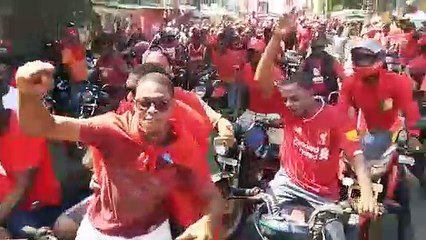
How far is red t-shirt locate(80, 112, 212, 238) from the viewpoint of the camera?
3.67 m

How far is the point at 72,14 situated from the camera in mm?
15148

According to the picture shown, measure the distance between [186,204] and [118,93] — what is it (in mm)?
7774

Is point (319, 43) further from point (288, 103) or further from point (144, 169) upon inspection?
point (144, 169)

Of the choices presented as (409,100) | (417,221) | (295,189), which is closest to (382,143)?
(409,100)

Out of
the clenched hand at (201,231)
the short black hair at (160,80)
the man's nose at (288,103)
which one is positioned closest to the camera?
the clenched hand at (201,231)

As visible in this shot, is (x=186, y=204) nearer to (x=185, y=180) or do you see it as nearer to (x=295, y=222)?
(x=185, y=180)

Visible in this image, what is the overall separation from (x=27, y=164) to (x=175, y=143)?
1.07 metres

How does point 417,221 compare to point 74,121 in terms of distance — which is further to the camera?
point 417,221

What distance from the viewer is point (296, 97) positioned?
5434 mm

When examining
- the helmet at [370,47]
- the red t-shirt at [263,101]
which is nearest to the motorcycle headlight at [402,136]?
the helmet at [370,47]

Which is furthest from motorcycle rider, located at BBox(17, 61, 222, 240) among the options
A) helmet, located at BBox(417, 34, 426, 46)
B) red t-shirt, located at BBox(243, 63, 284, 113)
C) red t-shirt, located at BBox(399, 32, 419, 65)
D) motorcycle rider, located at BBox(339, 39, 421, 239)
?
helmet, located at BBox(417, 34, 426, 46)

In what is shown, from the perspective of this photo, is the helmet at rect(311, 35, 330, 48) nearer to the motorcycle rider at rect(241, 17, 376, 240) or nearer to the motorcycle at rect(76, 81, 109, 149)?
the motorcycle at rect(76, 81, 109, 149)

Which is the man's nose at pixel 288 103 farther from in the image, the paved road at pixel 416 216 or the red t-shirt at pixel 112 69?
the red t-shirt at pixel 112 69

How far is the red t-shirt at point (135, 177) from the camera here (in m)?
3.67
